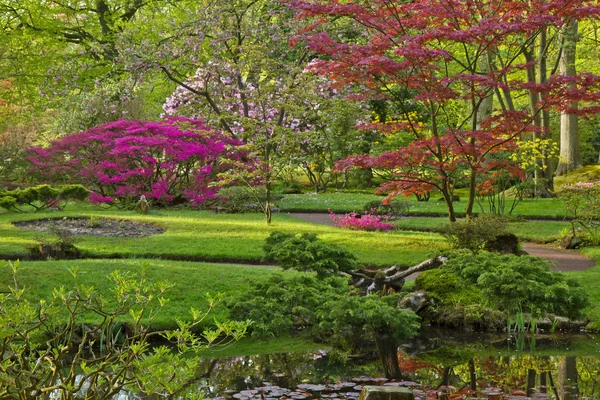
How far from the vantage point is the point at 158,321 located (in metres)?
8.28

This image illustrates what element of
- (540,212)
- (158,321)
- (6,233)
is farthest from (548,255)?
(6,233)

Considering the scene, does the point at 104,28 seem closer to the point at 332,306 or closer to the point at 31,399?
the point at 332,306

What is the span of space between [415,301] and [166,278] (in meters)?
3.16

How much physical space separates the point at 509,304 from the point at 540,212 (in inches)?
Result: 427

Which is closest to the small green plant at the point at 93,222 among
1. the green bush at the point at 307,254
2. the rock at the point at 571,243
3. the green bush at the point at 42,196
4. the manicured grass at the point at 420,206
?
the green bush at the point at 42,196

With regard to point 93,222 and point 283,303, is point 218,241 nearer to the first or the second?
point 93,222

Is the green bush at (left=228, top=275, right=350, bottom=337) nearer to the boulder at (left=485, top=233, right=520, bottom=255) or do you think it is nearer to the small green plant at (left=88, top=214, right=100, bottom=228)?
the boulder at (left=485, top=233, right=520, bottom=255)

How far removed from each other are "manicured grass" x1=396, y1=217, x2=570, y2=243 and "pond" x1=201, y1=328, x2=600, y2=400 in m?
6.74

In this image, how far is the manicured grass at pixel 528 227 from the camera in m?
14.9

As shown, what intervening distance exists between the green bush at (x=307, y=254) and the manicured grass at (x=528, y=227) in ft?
19.0

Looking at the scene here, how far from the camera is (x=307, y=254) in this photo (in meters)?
8.47

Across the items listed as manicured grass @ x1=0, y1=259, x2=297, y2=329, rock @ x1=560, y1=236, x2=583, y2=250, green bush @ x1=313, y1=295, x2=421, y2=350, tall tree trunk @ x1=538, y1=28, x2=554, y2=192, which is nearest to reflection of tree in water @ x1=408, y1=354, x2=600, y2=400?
green bush @ x1=313, y1=295, x2=421, y2=350

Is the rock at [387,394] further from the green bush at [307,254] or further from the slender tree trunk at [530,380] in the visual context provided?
the green bush at [307,254]

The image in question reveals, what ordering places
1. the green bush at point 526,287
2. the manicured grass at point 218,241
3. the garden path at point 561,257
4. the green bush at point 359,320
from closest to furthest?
the green bush at point 359,320 < the green bush at point 526,287 < the garden path at point 561,257 < the manicured grass at point 218,241
